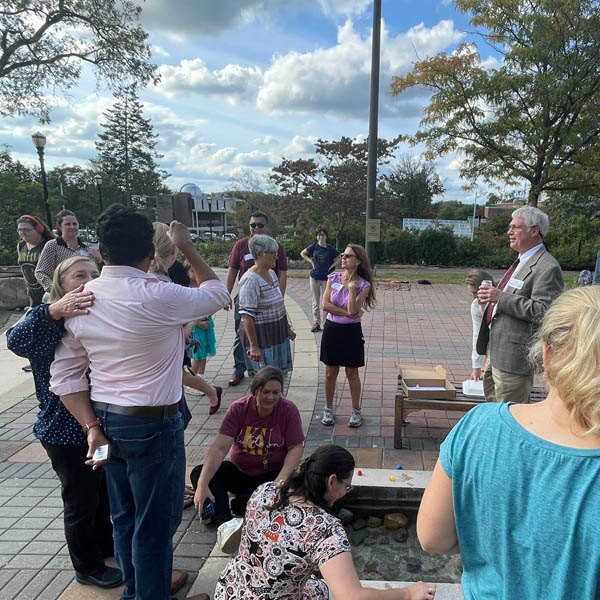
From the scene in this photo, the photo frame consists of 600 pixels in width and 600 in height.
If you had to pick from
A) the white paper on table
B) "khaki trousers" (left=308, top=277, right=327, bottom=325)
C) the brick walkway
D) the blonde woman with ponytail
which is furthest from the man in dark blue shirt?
the blonde woman with ponytail

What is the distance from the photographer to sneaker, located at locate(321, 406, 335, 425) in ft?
13.4

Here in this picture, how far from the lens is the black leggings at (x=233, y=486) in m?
2.79

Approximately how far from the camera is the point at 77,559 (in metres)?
2.33

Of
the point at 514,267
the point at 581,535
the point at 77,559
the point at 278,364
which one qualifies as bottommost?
the point at 77,559

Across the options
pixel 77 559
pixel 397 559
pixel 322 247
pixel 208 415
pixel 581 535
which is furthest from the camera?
pixel 322 247

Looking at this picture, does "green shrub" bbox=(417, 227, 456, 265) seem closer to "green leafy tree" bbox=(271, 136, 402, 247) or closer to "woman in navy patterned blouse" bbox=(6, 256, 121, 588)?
"green leafy tree" bbox=(271, 136, 402, 247)

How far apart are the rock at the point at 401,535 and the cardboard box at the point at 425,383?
99 centimetres

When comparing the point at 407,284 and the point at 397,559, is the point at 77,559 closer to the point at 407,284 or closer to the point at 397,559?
the point at 397,559

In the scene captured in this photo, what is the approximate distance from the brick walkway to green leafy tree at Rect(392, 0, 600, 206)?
506 centimetres

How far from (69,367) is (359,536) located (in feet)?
7.29

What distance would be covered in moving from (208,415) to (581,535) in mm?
3836

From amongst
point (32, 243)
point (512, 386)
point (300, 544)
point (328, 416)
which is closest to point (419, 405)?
point (512, 386)

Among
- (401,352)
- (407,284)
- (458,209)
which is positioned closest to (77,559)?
(401,352)

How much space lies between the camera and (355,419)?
158 inches
